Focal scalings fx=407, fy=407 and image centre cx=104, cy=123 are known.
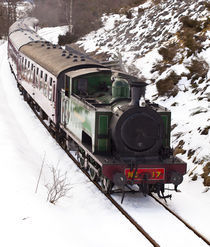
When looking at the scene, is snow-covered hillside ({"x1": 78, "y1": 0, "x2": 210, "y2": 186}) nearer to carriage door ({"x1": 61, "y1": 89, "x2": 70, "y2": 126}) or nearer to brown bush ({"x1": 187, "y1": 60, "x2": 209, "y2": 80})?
brown bush ({"x1": 187, "y1": 60, "x2": 209, "y2": 80})

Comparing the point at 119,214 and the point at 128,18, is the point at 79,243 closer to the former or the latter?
the point at 119,214

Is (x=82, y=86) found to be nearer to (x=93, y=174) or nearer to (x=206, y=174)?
(x=93, y=174)

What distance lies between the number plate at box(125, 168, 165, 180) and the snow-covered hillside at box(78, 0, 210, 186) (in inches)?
75.3

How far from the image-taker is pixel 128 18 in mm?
33500

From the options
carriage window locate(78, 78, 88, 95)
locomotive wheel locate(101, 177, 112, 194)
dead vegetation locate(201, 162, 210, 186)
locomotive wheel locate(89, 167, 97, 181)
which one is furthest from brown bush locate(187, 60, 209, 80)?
locomotive wheel locate(101, 177, 112, 194)

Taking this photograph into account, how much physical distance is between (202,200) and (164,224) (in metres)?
2.19

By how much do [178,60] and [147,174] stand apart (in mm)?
10694

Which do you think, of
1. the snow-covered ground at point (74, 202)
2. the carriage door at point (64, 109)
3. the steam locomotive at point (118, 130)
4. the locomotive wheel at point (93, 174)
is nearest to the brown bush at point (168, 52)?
the snow-covered ground at point (74, 202)

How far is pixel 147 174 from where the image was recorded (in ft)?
33.8

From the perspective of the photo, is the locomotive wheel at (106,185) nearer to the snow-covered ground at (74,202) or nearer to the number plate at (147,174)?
the snow-covered ground at (74,202)

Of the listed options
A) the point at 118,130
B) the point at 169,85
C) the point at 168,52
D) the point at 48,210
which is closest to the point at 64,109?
the point at 118,130

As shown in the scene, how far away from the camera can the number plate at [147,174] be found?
10211 millimetres

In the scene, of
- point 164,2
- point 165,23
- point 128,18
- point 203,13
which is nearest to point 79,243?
point 203,13

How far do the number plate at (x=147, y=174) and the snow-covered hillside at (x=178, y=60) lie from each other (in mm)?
1913
